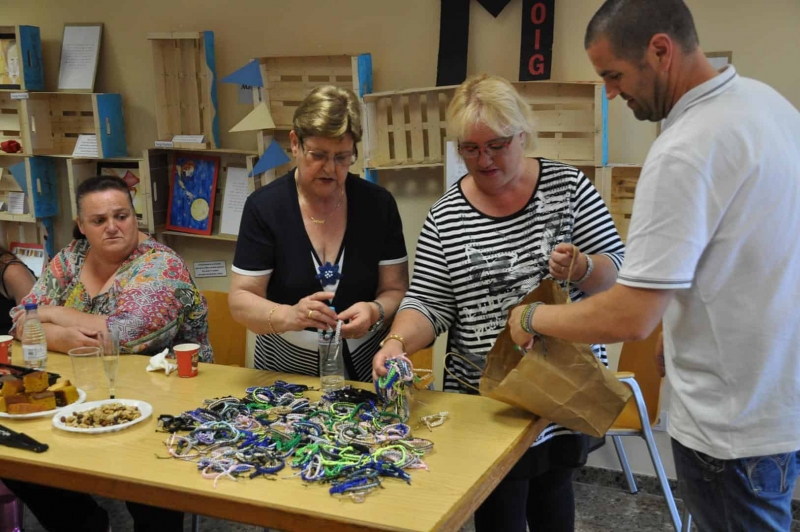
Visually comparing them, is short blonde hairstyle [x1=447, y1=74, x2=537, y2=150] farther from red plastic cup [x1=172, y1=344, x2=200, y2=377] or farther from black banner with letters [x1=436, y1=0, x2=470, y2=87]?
black banner with letters [x1=436, y1=0, x2=470, y2=87]

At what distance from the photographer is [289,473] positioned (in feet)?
5.34

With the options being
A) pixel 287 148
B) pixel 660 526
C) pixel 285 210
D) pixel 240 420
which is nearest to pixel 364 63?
pixel 287 148

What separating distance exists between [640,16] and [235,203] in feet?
9.31

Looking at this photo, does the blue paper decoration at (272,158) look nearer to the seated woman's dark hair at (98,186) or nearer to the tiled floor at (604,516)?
the seated woman's dark hair at (98,186)

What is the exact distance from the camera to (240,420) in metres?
1.88

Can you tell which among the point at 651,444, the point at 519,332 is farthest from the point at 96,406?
the point at 651,444

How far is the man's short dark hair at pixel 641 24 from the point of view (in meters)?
1.41

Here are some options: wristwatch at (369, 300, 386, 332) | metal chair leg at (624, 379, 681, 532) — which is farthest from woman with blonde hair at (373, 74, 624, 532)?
metal chair leg at (624, 379, 681, 532)

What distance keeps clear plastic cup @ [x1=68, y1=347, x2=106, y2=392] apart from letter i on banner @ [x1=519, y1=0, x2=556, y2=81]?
1.97 metres

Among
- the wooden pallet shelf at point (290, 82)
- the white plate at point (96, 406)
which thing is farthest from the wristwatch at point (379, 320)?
the wooden pallet shelf at point (290, 82)

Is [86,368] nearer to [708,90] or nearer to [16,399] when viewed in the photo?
[16,399]

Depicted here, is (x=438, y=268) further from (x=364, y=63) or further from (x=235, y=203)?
(x=235, y=203)

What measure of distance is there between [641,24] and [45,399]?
1.64 metres

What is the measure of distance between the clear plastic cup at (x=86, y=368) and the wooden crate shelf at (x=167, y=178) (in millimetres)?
1772
